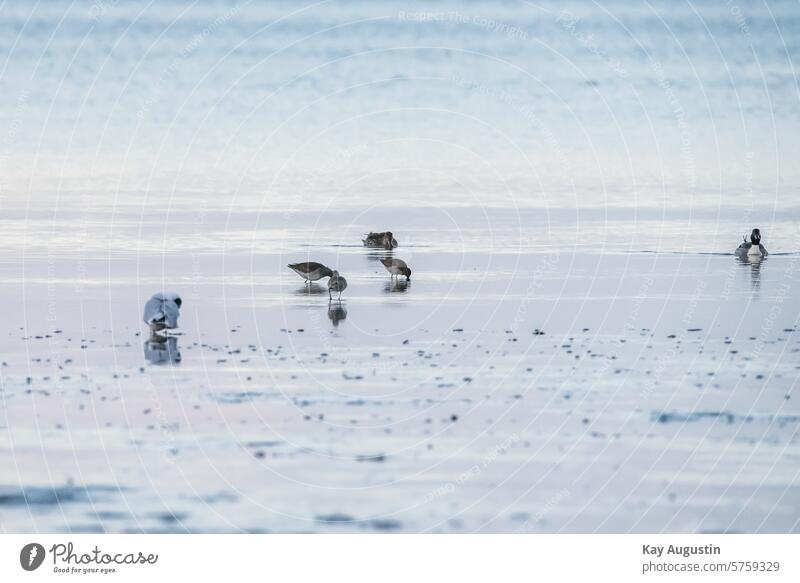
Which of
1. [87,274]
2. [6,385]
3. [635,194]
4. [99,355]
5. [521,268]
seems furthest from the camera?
[635,194]

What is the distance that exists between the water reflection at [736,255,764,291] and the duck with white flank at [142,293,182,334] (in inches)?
502

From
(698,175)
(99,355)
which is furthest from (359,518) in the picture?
(698,175)

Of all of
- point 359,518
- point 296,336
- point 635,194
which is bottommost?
point 359,518

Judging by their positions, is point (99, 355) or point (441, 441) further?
point (99, 355)

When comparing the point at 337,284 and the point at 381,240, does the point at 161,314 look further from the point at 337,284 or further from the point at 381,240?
the point at 381,240

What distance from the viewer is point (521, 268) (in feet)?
117

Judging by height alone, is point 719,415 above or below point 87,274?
below

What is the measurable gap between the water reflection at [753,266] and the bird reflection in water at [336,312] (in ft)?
27.5

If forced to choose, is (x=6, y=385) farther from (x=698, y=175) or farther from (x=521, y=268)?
(x=698, y=175)

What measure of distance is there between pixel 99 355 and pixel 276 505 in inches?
310

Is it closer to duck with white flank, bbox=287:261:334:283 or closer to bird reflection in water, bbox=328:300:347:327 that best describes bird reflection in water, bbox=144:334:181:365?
bird reflection in water, bbox=328:300:347:327

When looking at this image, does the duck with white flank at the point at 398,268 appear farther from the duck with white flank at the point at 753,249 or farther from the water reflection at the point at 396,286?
the duck with white flank at the point at 753,249

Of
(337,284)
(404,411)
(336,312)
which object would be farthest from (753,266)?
(404,411)

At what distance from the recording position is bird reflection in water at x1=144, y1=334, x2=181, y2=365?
20219mm
